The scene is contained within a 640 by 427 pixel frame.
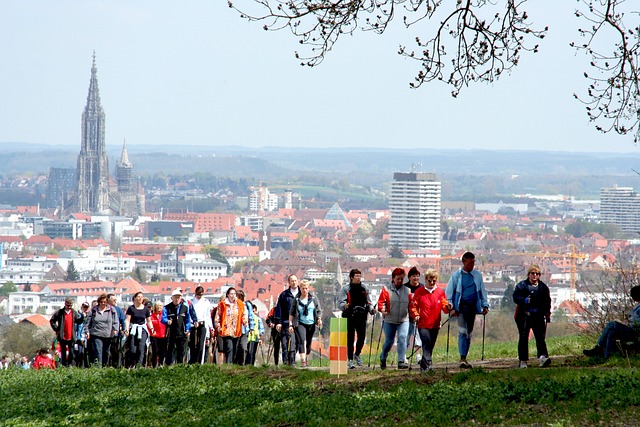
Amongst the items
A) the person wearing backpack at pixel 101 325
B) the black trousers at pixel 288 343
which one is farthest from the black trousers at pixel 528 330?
the person wearing backpack at pixel 101 325

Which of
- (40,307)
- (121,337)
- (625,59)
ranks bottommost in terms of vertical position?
(40,307)

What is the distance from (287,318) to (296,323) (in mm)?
209

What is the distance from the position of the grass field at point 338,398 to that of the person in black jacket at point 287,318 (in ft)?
5.08

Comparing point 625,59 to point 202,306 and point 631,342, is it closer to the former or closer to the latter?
point 631,342

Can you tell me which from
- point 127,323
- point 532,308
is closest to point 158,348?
point 127,323

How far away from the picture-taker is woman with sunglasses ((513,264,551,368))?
12930 mm

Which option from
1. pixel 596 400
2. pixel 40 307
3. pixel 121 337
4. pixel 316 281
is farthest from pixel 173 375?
pixel 40 307

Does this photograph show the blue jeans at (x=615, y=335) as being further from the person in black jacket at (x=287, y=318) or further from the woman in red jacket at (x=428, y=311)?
the person in black jacket at (x=287, y=318)

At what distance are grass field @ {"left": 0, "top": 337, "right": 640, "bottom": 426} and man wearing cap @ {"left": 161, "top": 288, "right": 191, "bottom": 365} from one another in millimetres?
2365

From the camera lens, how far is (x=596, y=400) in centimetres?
999

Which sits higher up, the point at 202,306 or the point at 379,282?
A: the point at 202,306

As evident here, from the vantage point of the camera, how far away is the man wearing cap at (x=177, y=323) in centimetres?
1647

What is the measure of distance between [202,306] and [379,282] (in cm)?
10056

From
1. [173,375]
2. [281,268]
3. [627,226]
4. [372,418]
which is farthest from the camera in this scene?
[627,226]
